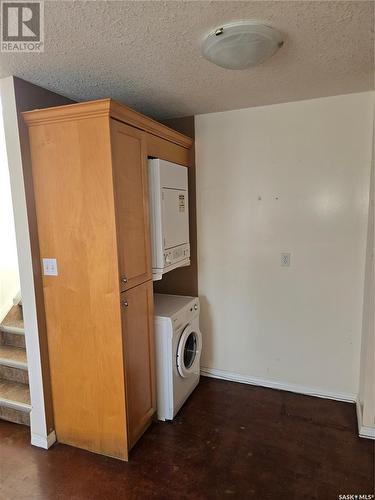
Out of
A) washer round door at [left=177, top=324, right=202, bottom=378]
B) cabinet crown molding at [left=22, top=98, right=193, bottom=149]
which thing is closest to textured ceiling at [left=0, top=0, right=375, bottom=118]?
cabinet crown molding at [left=22, top=98, right=193, bottom=149]

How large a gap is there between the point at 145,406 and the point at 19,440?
901 mm

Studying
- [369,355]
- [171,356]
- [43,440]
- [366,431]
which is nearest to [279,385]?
[366,431]

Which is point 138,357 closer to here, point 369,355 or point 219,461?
point 219,461

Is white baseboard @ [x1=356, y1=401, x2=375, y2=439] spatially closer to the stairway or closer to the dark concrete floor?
the dark concrete floor

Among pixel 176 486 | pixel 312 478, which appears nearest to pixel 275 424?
pixel 312 478

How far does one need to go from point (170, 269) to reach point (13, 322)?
1.57 m

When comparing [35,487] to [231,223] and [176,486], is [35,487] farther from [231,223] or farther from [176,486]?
[231,223]

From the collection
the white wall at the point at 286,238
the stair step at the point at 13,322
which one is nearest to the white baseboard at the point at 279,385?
the white wall at the point at 286,238

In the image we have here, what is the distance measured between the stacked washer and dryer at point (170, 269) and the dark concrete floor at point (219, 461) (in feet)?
0.79

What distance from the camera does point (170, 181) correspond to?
237 centimetres

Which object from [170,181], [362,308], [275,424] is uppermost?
[170,181]

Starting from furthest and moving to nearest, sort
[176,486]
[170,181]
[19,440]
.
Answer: [170,181] → [19,440] → [176,486]

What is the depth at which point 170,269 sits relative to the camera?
2.41 metres

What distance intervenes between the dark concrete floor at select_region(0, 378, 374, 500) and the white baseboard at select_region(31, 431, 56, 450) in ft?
0.12
